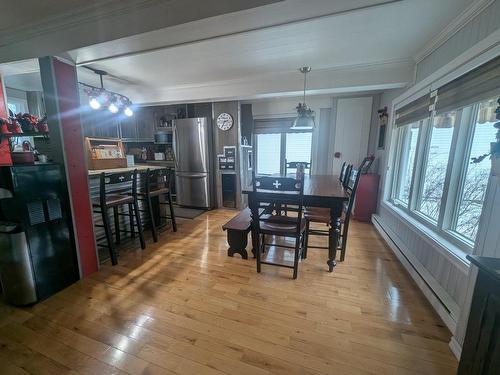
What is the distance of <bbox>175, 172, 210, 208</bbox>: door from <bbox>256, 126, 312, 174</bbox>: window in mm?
1444

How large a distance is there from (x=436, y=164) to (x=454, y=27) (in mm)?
1187

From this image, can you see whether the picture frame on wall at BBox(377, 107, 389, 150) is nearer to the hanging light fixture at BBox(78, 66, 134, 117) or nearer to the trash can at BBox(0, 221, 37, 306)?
the hanging light fixture at BBox(78, 66, 134, 117)

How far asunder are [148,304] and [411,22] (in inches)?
128

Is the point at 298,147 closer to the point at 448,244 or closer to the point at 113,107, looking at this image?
the point at 448,244

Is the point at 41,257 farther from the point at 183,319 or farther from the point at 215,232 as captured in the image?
the point at 215,232

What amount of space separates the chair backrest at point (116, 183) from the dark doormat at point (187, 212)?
1.35m

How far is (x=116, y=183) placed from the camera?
97.0 inches

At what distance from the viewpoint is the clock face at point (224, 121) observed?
4234 millimetres

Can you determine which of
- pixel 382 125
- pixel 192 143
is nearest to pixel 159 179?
pixel 192 143

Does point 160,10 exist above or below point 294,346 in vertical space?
above

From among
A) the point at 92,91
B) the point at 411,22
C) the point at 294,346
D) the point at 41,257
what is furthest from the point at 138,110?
the point at 294,346

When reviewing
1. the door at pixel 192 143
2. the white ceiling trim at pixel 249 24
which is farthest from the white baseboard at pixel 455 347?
the door at pixel 192 143

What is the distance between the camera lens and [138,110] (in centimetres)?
499

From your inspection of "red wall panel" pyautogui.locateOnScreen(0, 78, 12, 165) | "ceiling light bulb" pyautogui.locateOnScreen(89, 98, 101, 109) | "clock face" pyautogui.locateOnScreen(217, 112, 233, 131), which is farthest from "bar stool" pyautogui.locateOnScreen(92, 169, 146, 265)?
"clock face" pyautogui.locateOnScreen(217, 112, 233, 131)
